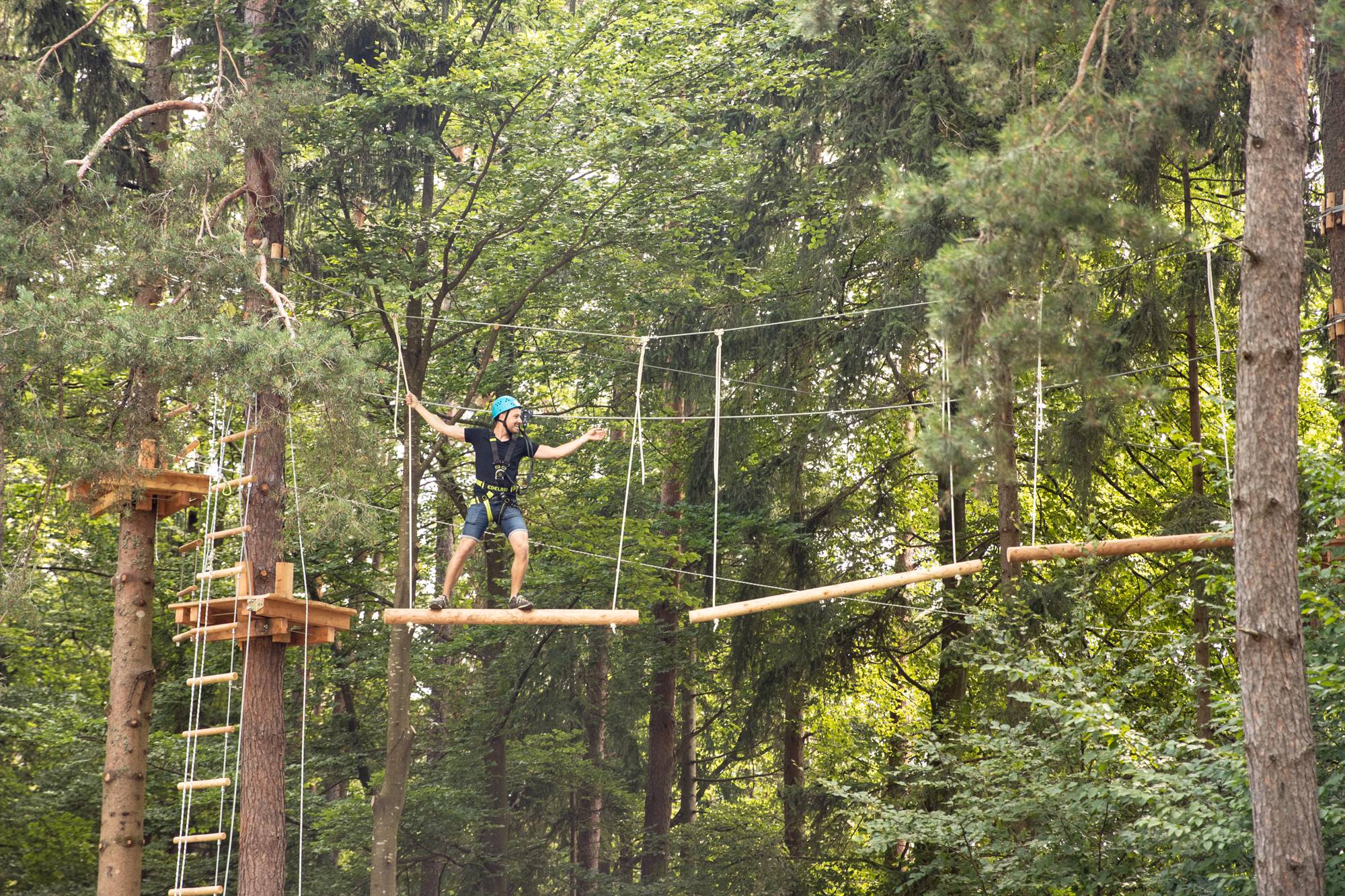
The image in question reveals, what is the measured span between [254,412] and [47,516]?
4.56 metres

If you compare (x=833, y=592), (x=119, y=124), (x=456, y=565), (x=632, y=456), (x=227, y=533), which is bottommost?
(x=833, y=592)

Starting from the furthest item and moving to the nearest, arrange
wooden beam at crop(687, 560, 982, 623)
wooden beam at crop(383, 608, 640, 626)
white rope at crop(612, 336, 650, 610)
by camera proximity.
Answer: white rope at crop(612, 336, 650, 610), wooden beam at crop(383, 608, 640, 626), wooden beam at crop(687, 560, 982, 623)

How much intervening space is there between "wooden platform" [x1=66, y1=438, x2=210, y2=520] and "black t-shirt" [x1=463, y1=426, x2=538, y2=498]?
255 cm

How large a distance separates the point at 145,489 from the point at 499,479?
3225 mm

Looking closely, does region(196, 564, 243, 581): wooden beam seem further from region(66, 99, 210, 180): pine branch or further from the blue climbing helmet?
region(66, 99, 210, 180): pine branch

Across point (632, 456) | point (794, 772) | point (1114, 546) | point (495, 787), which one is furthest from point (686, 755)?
point (1114, 546)

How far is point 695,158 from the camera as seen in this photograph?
40.0 feet

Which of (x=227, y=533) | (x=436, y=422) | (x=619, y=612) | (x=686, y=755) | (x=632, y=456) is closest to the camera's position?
(x=619, y=612)

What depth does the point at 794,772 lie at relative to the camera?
609 inches

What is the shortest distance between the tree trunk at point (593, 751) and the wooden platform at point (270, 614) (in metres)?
7.14

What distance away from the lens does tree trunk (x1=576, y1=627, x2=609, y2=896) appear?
653 inches

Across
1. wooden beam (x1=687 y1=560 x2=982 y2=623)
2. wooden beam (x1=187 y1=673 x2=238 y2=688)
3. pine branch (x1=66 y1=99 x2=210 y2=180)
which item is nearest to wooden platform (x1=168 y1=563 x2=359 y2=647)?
wooden beam (x1=187 y1=673 x2=238 y2=688)

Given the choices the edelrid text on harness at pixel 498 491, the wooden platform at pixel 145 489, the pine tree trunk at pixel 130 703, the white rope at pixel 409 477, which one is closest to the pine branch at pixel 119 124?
the pine tree trunk at pixel 130 703

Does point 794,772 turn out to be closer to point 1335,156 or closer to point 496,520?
point 496,520
